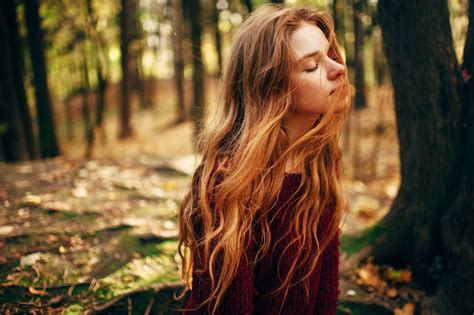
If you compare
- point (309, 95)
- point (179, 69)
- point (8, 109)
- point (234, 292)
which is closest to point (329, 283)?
point (234, 292)

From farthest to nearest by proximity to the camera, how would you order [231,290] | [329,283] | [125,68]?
[125,68], [329,283], [231,290]

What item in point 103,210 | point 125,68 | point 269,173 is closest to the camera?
point 269,173

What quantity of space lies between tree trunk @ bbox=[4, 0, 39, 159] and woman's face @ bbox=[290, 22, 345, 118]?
820 cm

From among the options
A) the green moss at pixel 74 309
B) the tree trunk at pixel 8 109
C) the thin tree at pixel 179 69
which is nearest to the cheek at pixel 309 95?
the green moss at pixel 74 309

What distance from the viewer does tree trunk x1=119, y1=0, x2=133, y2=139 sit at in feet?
35.3

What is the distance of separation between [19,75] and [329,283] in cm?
845

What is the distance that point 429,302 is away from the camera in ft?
8.07

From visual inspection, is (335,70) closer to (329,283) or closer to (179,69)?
(329,283)

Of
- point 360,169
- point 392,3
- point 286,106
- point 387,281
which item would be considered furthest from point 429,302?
point 360,169

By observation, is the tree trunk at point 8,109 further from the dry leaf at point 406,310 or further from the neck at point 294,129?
the dry leaf at point 406,310

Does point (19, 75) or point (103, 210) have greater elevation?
point (19, 75)

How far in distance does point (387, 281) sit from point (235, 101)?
196 centimetres

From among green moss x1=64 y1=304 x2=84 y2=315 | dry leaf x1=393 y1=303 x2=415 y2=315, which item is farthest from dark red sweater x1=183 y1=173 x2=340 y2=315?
green moss x1=64 y1=304 x2=84 y2=315

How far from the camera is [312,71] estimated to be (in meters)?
1.62
